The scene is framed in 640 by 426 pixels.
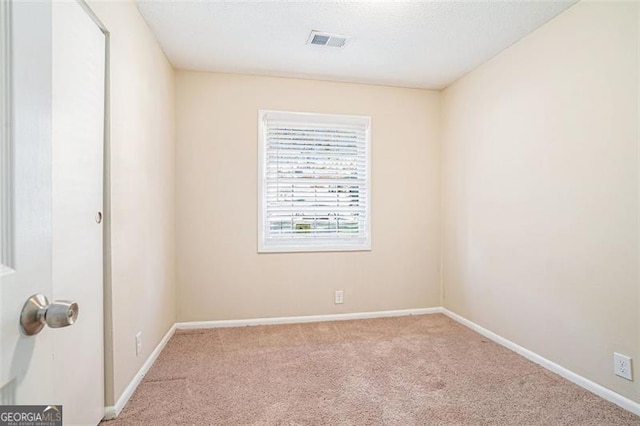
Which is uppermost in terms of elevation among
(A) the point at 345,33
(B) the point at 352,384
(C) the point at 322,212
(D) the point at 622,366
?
(A) the point at 345,33

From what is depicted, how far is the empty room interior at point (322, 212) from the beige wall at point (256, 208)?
0.02 m

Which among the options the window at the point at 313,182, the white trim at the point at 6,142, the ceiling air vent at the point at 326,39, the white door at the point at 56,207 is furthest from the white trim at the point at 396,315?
the ceiling air vent at the point at 326,39

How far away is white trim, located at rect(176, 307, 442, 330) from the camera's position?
3.20 meters

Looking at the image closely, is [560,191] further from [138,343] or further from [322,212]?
[138,343]

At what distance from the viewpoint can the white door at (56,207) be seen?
0.57 meters

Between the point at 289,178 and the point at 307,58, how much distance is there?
3.65ft

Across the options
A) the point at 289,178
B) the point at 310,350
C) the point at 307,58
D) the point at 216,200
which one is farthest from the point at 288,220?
the point at 307,58

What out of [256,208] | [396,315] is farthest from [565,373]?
[256,208]

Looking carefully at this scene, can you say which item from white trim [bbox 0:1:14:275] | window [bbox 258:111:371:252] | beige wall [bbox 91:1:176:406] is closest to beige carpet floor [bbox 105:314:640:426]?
beige wall [bbox 91:1:176:406]

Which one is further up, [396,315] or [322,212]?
[322,212]

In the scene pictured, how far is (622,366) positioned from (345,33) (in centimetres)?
275

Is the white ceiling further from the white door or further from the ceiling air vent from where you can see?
the white door

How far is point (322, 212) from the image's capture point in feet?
11.4

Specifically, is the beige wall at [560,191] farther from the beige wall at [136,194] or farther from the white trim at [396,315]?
the beige wall at [136,194]
